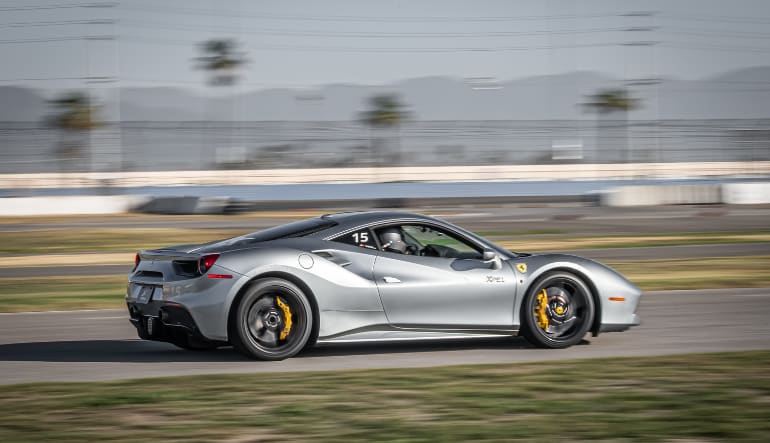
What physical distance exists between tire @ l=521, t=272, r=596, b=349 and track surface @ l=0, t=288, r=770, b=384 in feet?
0.36

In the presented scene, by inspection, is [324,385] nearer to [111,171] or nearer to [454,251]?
[454,251]

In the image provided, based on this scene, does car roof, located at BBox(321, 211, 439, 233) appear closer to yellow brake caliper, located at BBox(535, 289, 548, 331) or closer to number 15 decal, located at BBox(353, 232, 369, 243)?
number 15 decal, located at BBox(353, 232, 369, 243)

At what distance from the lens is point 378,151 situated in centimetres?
5241

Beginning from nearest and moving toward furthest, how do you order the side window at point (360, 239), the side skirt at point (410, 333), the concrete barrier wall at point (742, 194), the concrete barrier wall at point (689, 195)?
the side skirt at point (410, 333)
the side window at point (360, 239)
the concrete barrier wall at point (689, 195)
the concrete barrier wall at point (742, 194)

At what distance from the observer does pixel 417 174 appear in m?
54.7

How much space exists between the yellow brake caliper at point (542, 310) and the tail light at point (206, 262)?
8.79ft

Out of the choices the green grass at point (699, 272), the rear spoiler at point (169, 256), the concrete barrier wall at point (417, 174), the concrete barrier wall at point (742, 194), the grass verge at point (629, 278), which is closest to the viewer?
the rear spoiler at point (169, 256)

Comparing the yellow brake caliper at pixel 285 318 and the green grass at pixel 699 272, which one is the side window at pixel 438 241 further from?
the green grass at pixel 699 272

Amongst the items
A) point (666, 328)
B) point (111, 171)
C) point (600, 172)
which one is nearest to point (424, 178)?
point (600, 172)

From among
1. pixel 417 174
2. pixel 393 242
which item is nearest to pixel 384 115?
pixel 417 174

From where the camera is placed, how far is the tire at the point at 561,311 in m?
8.25

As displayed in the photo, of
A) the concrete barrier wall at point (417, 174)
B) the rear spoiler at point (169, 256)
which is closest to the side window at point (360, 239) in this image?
the rear spoiler at point (169, 256)

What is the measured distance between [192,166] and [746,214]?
96.9 feet

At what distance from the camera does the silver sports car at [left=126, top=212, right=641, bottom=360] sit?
753 cm
